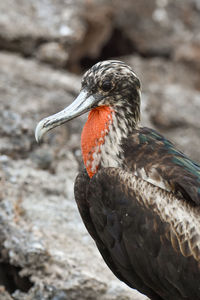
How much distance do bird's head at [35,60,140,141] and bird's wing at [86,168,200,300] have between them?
404 millimetres

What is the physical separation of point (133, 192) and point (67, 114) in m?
0.58

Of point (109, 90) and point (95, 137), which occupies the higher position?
point (109, 90)

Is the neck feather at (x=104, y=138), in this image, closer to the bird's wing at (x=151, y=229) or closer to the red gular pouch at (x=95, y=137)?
the red gular pouch at (x=95, y=137)

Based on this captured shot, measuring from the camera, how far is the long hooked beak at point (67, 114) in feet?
11.1

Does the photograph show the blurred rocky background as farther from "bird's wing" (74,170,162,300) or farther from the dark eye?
the dark eye

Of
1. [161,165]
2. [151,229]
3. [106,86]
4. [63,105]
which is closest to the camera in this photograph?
[151,229]

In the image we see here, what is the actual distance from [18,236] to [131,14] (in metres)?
4.00

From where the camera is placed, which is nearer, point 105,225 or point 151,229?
A: point 151,229

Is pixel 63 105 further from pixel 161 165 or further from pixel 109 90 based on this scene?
pixel 161 165

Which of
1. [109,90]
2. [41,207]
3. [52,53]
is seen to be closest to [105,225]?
[109,90]

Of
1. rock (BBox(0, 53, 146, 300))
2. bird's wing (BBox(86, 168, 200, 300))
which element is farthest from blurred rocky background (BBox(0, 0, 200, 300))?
bird's wing (BBox(86, 168, 200, 300))

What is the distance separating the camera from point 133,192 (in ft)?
10.8

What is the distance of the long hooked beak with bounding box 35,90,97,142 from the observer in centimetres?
340

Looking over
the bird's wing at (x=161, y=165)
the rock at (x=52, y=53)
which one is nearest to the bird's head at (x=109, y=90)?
the bird's wing at (x=161, y=165)
